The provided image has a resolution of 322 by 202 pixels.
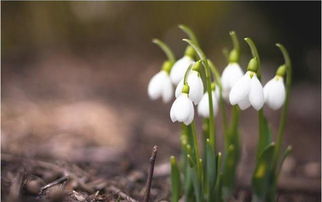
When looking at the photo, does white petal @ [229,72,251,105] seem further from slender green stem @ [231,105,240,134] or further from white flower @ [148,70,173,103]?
white flower @ [148,70,173,103]

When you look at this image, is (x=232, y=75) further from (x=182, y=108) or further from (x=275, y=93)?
(x=182, y=108)

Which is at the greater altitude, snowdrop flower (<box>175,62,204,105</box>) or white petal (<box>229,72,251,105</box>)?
snowdrop flower (<box>175,62,204,105</box>)

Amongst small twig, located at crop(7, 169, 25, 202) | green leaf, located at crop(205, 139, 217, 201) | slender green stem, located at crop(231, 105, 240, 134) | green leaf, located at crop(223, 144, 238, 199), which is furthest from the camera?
green leaf, located at crop(223, 144, 238, 199)

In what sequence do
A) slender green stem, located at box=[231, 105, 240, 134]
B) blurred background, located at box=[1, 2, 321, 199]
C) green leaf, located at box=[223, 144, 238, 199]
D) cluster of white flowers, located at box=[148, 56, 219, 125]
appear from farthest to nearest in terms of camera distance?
blurred background, located at box=[1, 2, 321, 199] < green leaf, located at box=[223, 144, 238, 199] < slender green stem, located at box=[231, 105, 240, 134] < cluster of white flowers, located at box=[148, 56, 219, 125]

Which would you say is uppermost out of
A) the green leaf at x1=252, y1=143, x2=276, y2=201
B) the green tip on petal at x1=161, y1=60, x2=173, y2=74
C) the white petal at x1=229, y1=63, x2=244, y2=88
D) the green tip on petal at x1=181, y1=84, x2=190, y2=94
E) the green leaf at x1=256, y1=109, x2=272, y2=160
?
the green tip on petal at x1=161, y1=60, x2=173, y2=74

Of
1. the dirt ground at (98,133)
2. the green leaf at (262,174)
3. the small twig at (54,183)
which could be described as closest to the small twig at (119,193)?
the dirt ground at (98,133)

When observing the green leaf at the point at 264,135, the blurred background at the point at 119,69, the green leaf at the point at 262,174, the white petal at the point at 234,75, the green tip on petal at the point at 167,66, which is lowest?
the green leaf at the point at 262,174

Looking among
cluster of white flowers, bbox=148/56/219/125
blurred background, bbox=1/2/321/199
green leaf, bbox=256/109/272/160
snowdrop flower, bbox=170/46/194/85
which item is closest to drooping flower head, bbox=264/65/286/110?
green leaf, bbox=256/109/272/160

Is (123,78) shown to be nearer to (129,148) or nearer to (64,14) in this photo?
(64,14)

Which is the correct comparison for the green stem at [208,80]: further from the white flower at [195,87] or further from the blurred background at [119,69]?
the blurred background at [119,69]
